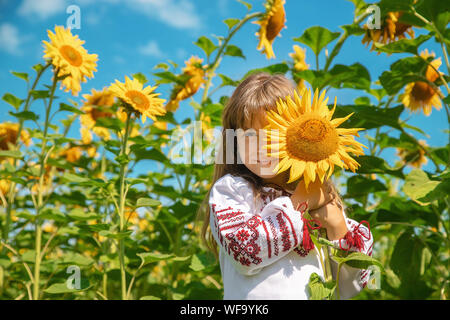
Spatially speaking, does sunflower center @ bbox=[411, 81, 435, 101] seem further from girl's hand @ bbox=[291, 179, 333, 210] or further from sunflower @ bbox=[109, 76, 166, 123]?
girl's hand @ bbox=[291, 179, 333, 210]

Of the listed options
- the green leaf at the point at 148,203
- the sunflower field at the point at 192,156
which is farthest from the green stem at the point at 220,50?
the green leaf at the point at 148,203

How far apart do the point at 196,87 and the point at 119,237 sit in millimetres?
1079

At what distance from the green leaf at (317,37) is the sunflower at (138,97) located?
786mm

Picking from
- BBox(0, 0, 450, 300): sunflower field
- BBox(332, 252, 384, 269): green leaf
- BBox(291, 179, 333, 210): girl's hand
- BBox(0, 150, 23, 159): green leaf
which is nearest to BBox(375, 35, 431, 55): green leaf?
BBox(0, 0, 450, 300): sunflower field

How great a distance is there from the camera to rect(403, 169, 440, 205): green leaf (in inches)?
54.7

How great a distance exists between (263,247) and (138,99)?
3.25 feet

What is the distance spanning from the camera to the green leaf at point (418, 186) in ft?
4.56

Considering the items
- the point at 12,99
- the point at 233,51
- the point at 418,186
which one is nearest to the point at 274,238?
the point at 418,186

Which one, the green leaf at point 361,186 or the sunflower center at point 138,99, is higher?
the sunflower center at point 138,99

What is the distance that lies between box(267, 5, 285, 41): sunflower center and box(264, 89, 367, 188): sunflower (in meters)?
1.55

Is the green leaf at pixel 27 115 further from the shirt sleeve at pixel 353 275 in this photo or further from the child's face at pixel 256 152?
the shirt sleeve at pixel 353 275
